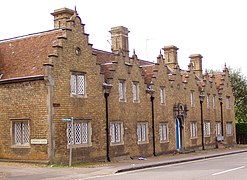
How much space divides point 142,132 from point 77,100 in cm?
829

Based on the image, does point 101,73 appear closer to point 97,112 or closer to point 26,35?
point 97,112

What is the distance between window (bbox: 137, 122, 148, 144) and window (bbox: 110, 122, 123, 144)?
2.45 meters

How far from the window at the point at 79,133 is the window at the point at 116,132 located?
256cm

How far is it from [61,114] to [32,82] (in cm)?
240

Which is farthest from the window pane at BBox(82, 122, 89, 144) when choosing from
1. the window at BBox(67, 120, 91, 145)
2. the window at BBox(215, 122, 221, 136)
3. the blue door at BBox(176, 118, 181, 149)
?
the window at BBox(215, 122, 221, 136)

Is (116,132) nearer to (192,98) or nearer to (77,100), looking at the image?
(77,100)

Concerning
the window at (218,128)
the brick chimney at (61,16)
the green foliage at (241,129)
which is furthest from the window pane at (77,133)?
the green foliage at (241,129)

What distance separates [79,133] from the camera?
25.3 metres

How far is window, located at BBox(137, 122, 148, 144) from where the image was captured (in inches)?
1232

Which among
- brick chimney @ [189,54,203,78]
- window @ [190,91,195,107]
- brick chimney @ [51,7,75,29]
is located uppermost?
brick chimney @ [51,7,75,29]

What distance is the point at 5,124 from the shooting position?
2494cm

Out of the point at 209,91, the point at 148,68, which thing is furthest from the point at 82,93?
the point at 209,91

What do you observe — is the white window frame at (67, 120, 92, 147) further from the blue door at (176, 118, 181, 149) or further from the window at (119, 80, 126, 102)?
the blue door at (176, 118, 181, 149)

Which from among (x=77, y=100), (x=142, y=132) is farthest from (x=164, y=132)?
(x=77, y=100)
